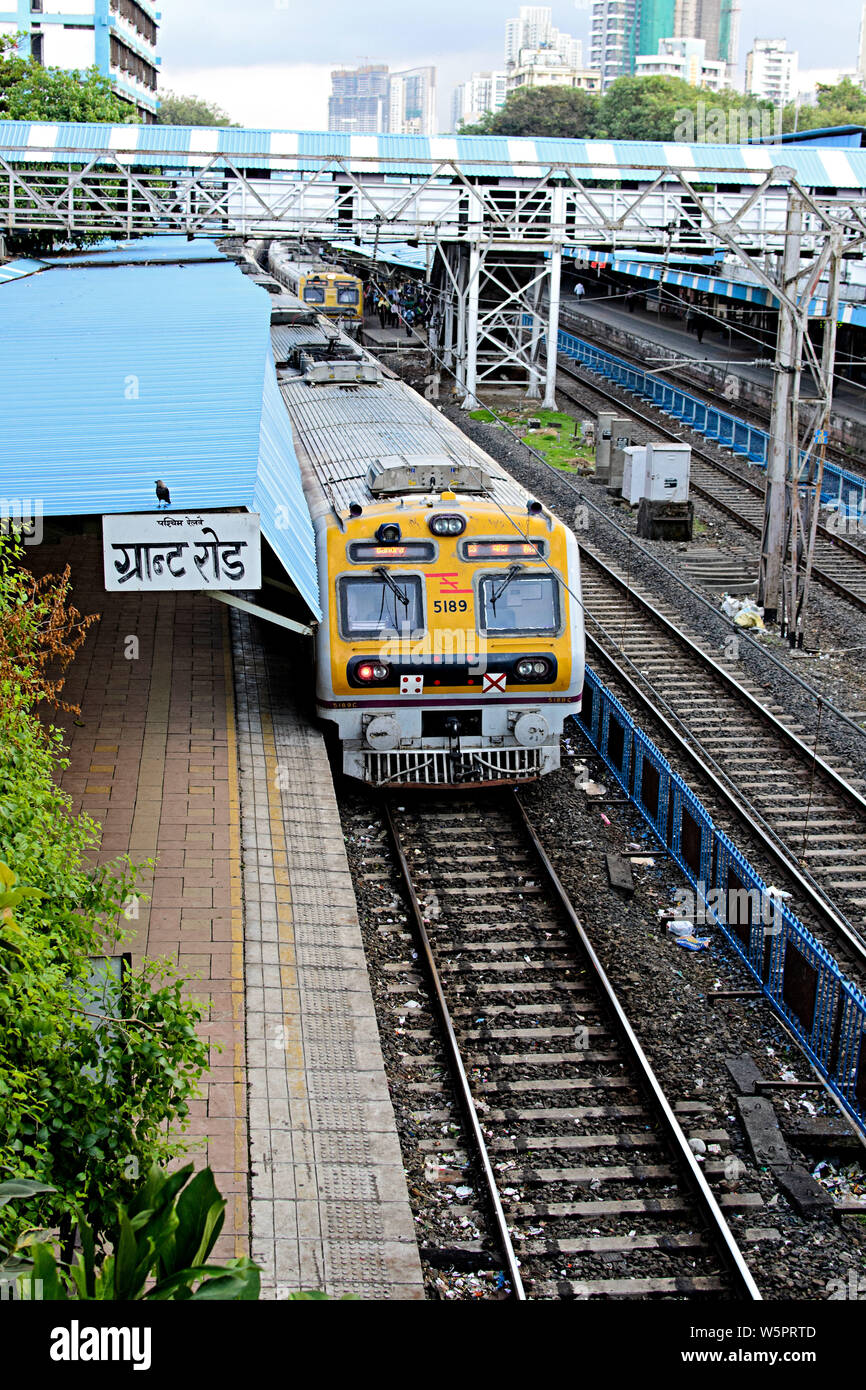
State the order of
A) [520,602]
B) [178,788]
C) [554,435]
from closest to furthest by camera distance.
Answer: [178,788], [520,602], [554,435]

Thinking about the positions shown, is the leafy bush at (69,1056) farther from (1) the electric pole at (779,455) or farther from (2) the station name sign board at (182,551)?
(1) the electric pole at (779,455)

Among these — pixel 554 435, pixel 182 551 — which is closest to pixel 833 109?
pixel 554 435

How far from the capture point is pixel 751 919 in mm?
9906

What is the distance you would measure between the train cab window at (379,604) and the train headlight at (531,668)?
921 millimetres

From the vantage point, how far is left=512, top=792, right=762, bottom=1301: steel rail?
652 centimetres

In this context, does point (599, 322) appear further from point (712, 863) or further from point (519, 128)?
point (519, 128)

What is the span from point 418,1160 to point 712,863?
13.3ft

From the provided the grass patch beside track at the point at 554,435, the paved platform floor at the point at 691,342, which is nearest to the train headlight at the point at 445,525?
the grass patch beside track at the point at 554,435

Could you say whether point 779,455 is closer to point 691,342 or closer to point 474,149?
point 474,149

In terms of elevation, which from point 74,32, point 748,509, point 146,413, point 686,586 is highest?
point 74,32

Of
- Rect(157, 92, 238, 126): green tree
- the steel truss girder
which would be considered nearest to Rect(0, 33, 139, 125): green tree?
the steel truss girder

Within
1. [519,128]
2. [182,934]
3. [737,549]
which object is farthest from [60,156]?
[519,128]

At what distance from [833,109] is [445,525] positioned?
9389 cm
